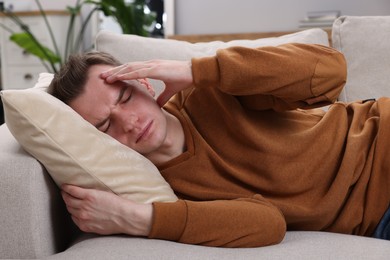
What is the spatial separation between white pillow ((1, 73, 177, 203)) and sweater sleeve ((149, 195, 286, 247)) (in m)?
0.08

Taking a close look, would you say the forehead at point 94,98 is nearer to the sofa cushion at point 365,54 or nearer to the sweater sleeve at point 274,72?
the sweater sleeve at point 274,72

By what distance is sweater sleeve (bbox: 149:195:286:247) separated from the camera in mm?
1230

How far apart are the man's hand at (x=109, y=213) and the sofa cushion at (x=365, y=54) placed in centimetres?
102

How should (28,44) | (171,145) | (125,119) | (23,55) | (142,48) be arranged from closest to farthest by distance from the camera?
(125,119) → (171,145) → (142,48) → (28,44) → (23,55)

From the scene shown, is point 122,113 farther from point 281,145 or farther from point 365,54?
point 365,54

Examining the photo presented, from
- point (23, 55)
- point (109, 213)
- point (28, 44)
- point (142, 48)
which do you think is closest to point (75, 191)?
point (109, 213)

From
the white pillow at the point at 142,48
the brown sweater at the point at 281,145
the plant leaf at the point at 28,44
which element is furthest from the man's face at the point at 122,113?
the plant leaf at the point at 28,44

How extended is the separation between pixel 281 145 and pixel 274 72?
0.20m

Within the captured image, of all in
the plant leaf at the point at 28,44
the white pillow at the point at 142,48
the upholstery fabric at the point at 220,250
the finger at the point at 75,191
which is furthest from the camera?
the plant leaf at the point at 28,44

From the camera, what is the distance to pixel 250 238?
1256mm

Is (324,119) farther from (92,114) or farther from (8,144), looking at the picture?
(8,144)

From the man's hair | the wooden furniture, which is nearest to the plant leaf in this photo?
the wooden furniture

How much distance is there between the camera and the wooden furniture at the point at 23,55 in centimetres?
500

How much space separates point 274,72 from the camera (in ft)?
4.50
